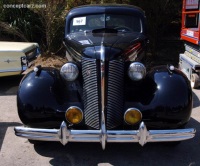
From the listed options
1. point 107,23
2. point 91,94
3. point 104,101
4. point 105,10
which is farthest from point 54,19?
point 104,101

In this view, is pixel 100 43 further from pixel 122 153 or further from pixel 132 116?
pixel 122 153

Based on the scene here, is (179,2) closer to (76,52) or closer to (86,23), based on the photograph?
(86,23)

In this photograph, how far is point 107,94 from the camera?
336cm

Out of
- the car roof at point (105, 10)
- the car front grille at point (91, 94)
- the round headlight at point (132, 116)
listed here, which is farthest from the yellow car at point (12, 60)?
the round headlight at point (132, 116)

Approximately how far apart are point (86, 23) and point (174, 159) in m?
2.50

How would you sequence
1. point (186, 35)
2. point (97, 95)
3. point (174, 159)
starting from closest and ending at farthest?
point (97, 95) → point (174, 159) → point (186, 35)

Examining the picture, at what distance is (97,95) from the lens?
336cm

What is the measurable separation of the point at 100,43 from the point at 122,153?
53.0 inches

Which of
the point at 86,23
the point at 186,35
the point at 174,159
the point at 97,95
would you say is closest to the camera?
the point at 97,95

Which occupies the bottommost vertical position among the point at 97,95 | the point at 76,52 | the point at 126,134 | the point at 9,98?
the point at 9,98

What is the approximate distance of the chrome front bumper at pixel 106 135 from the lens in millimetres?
3039

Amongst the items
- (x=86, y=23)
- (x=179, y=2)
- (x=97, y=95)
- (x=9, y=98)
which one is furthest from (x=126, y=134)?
(x=179, y=2)

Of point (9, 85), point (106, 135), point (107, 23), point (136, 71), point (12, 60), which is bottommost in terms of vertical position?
point (9, 85)

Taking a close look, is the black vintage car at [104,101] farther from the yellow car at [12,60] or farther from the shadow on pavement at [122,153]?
the yellow car at [12,60]
